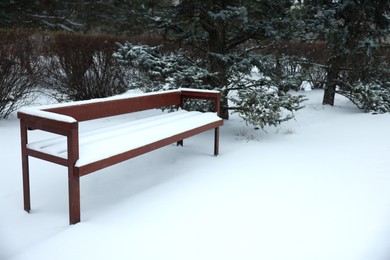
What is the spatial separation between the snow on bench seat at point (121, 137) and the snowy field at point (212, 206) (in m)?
0.51

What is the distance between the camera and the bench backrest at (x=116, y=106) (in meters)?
3.99

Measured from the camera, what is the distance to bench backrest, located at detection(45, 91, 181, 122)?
3988 mm

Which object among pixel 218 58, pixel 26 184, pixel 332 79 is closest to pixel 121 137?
pixel 26 184

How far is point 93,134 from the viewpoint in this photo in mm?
3988

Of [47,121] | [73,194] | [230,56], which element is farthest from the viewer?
[230,56]

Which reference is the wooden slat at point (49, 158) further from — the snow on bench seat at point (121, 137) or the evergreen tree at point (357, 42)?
the evergreen tree at point (357, 42)

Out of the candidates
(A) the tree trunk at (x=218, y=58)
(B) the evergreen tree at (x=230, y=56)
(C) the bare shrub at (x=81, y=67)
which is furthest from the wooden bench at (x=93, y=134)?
(C) the bare shrub at (x=81, y=67)

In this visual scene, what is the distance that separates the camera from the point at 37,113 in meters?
3.39

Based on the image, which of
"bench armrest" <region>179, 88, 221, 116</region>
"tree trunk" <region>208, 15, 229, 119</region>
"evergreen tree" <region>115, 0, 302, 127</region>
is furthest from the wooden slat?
"tree trunk" <region>208, 15, 229, 119</region>

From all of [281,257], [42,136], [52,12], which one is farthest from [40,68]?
[52,12]

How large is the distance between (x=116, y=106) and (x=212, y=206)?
1641 millimetres

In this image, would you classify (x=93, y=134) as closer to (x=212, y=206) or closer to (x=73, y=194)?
(x=73, y=194)

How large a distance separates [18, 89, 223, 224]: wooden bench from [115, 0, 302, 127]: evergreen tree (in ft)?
3.26

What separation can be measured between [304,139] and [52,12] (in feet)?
48.7
